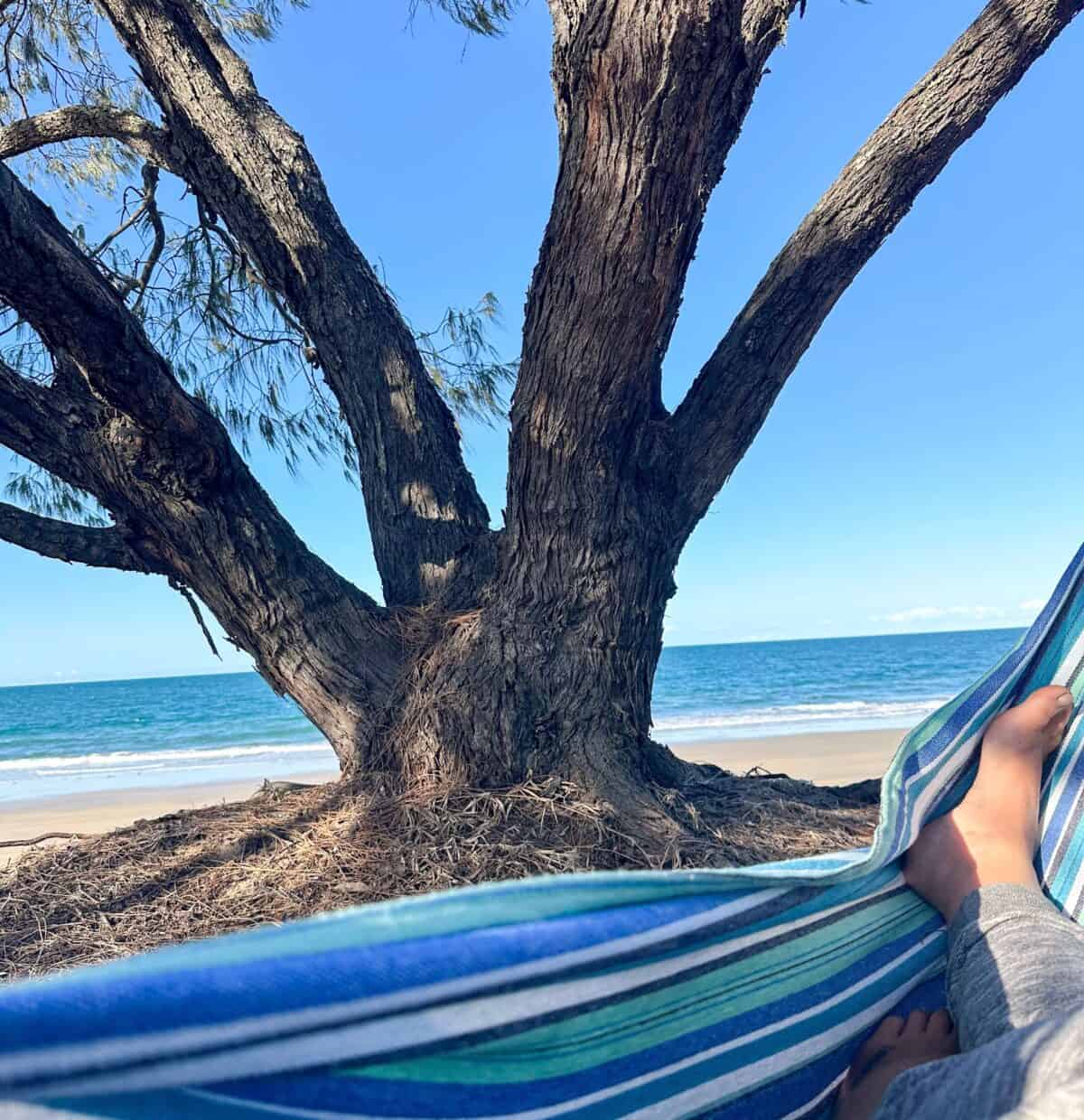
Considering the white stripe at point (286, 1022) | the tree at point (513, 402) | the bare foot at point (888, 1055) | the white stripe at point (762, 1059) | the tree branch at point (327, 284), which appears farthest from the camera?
the tree branch at point (327, 284)

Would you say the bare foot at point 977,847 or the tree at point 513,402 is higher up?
the tree at point 513,402

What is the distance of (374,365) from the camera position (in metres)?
2.32

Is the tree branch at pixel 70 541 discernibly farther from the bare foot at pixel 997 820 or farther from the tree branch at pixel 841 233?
the bare foot at pixel 997 820

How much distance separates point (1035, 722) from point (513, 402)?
3.96ft

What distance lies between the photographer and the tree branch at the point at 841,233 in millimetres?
1968

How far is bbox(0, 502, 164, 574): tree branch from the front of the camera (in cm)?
222

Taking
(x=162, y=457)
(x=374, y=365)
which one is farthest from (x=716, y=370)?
(x=162, y=457)

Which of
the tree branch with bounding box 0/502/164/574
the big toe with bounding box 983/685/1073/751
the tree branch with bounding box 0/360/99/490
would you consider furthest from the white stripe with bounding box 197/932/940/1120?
the tree branch with bounding box 0/502/164/574

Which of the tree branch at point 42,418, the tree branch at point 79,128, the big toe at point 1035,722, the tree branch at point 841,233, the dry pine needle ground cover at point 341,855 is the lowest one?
the dry pine needle ground cover at point 341,855

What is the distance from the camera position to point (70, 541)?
2.25 m

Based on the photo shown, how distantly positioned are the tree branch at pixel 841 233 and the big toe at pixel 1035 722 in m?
1.06

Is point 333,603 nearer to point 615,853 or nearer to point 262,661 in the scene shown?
point 262,661

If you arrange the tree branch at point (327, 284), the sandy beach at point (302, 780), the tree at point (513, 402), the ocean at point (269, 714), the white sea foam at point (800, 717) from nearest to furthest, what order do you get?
the tree at point (513, 402)
the tree branch at point (327, 284)
the sandy beach at point (302, 780)
the ocean at point (269, 714)
the white sea foam at point (800, 717)

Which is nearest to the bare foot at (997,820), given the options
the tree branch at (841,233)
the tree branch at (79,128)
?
the tree branch at (841,233)
